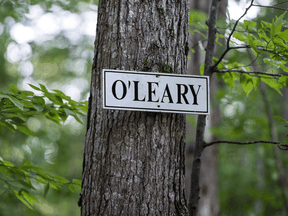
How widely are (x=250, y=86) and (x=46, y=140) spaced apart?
23.6 feet

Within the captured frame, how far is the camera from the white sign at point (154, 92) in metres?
1.05

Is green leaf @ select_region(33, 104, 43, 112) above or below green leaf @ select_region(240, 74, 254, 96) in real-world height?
below

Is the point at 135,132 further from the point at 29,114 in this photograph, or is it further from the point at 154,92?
the point at 29,114

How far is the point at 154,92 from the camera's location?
109 cm

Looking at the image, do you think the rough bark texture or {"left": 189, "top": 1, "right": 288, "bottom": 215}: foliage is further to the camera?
{"left": 189, "top": 1, "right": 288, "bottom": 215}: foliage

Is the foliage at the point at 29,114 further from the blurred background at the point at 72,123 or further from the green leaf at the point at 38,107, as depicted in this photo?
the blurred background at the point at 72,123

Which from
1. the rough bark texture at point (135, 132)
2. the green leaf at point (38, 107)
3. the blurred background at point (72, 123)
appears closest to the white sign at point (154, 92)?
the rough bark texture at point (135, 132)

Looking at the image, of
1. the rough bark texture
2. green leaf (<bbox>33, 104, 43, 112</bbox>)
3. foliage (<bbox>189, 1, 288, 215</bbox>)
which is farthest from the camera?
foliage (<bbox>189, 1, 288, 215</bbox>)

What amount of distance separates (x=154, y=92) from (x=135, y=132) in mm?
189

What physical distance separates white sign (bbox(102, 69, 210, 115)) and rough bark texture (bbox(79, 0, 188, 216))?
47mm

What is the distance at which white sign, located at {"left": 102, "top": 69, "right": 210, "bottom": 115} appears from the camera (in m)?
1.05

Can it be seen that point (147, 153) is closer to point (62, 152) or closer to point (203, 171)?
point (203, 171)

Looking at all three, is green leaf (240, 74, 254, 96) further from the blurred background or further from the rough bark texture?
the blurred background

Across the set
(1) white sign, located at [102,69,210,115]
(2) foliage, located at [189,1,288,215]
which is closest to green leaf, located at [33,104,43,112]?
(1) white sign, located at [102,69,210,115]
